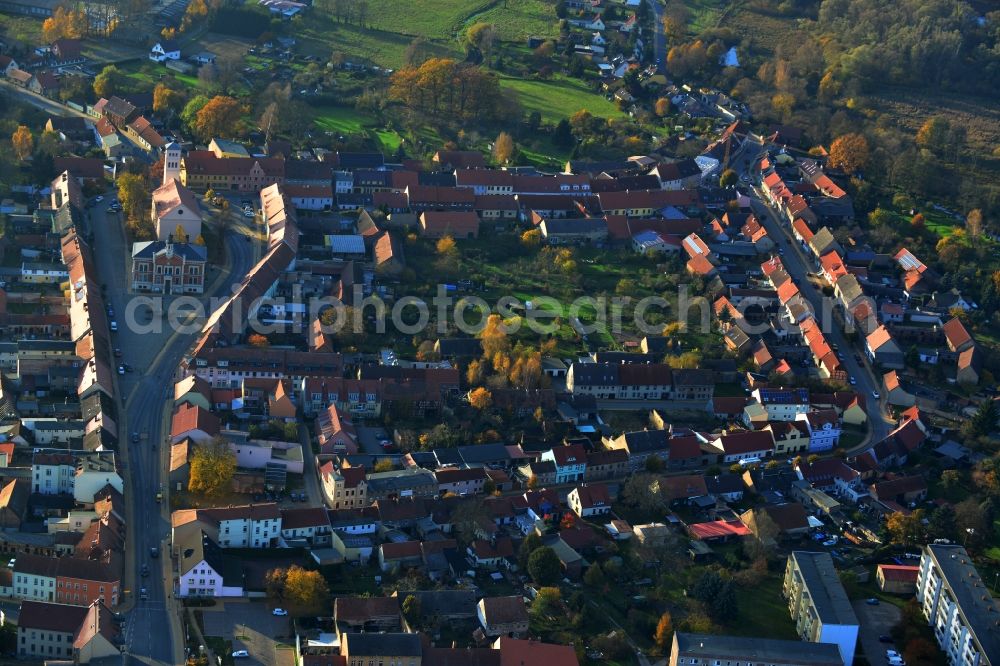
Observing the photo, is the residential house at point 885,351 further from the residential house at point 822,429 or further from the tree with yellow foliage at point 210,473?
the tree with yellow foliage at point 210,473

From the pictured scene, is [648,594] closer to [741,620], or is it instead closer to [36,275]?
[741,620]

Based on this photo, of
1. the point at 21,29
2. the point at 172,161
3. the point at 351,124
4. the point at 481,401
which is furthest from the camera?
the point at 21,29

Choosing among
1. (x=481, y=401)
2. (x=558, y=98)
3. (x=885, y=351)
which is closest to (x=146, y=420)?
(x=481, y=401)


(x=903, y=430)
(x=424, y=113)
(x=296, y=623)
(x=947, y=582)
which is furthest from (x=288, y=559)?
(x=424, y=113)

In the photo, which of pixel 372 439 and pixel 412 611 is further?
pixel 372 439

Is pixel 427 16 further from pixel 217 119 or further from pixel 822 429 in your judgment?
pixel 822 429

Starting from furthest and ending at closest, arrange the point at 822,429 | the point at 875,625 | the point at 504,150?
the point at 504,150
the point at 822,429
the point at 875,625
